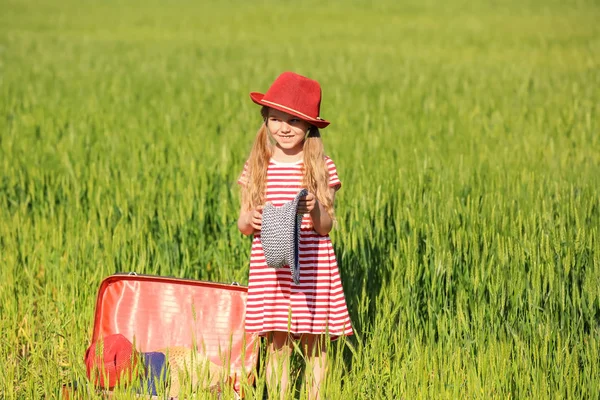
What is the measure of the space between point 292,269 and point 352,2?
2256 centimetres

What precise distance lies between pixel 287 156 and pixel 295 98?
0.20 meters

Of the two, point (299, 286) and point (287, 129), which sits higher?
point (287, 129)

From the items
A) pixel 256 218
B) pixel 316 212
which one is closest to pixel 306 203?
pixel 316 212

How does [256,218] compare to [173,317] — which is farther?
[173,317]

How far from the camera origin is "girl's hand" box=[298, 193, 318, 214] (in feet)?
8.96

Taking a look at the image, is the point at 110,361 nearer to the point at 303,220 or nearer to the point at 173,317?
the point at 173,317

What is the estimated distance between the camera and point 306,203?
2.74m

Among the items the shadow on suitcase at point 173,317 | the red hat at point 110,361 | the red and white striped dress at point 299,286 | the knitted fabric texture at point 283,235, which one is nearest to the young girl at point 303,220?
the red and white striped dress at point 299,286

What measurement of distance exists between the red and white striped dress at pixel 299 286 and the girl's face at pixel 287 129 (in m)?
0.07

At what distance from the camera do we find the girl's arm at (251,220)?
110 inches

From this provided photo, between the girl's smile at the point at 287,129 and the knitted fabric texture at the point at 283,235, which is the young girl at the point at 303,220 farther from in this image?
the knitted fabric texture at the point at 283,235

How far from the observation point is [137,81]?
944cm

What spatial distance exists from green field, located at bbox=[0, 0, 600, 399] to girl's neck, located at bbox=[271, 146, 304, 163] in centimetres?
61

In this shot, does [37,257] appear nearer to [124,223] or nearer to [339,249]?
[124,223]
